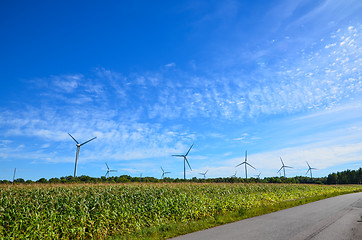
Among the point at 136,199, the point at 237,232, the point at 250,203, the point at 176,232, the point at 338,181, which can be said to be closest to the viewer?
the point at 237,232

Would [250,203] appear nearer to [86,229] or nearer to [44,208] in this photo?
[86,229]

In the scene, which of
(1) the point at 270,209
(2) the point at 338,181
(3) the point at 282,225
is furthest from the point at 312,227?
(2) the point at 338,181

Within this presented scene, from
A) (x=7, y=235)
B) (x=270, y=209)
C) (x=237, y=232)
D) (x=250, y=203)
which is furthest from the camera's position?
(x=250, y=203)

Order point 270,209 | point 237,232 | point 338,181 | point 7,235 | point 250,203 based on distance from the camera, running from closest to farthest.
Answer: point 7,235
point 237,232
point 270,209
point 250,203
point 338,181

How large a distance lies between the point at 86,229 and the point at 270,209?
15.6 metres

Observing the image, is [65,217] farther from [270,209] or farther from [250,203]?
[250,203]

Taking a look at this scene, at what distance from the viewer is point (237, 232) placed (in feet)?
38.7

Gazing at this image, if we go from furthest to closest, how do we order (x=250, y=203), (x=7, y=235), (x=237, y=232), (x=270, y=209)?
(x=250, y=203)
(x=270, y=209)
(x=237, y=232)
(x=7, y=235)

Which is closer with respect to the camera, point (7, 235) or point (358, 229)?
point (7, 235)

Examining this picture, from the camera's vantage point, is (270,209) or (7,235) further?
(270,209)

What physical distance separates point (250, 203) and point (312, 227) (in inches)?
515

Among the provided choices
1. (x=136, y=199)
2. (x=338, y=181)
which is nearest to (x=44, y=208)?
(x=136, y=199)

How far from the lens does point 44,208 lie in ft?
43.7

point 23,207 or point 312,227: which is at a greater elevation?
point 23,207
